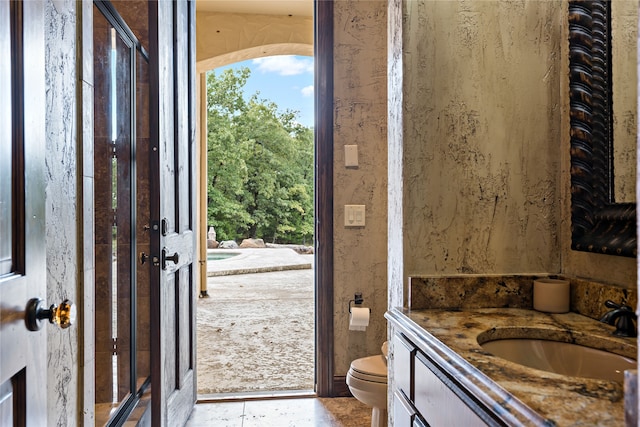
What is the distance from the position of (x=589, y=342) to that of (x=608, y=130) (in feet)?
1.95

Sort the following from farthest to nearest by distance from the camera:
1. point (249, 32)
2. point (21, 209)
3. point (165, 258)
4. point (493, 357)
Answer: point (249, 32)
point (165, 258)
point (493, 357)
point (21, 209)

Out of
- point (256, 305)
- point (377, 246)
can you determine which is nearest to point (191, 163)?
point (377, 246)

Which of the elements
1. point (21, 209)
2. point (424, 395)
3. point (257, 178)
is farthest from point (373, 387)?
point (257, 178)

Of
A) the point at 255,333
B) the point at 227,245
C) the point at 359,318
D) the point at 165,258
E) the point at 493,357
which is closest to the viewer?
the point at 493,357

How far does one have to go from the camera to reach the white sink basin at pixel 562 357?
3.34 ft

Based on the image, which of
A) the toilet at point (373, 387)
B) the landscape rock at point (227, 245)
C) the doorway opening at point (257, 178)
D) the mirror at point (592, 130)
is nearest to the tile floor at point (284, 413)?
the toilet at point (373, 387)

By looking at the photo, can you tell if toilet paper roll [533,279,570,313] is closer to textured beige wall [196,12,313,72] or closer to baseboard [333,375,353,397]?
baseboard [333,375,353,397]

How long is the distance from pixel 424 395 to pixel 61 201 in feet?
3.10

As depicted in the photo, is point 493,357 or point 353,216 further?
point 353,216

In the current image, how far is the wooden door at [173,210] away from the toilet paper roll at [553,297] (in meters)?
1.40

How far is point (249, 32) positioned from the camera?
14.7 ft

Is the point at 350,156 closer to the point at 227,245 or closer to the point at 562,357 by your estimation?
the point at 562,357

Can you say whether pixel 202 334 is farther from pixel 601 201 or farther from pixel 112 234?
pixel 601 201

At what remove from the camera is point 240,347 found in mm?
3852
